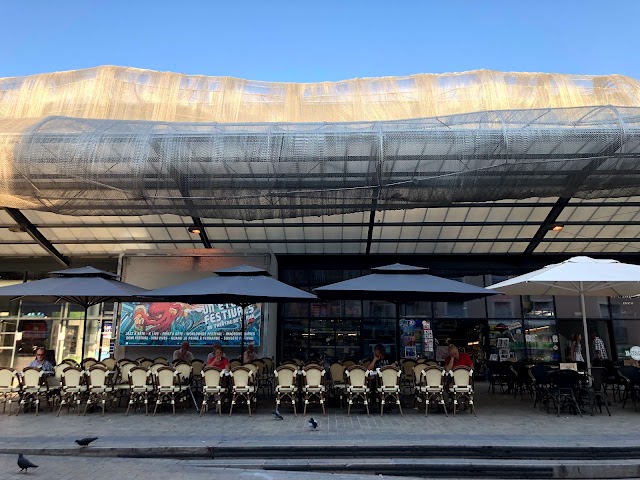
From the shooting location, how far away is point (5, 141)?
36.7 feet

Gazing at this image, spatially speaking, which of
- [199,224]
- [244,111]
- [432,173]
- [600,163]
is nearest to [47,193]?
[199,224]

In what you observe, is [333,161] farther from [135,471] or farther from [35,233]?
[35,233]

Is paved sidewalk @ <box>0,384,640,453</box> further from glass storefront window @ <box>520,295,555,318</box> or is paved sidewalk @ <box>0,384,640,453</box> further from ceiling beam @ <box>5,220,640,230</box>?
glass storefront window @ <box>520,295,555,318</box>

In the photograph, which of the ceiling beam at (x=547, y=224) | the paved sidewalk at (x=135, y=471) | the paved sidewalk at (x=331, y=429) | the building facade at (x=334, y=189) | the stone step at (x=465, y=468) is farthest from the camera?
the ceiling beam at (x=547, y=224)

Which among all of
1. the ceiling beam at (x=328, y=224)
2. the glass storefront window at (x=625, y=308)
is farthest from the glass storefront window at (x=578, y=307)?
the ceiling beam at (x=328, y=224)

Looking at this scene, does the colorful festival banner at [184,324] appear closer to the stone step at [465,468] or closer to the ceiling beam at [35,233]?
the ceiling beam at [35,233]

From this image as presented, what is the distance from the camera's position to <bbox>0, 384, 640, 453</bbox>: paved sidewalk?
6977mm

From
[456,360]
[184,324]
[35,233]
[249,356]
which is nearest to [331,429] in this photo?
[456,360]

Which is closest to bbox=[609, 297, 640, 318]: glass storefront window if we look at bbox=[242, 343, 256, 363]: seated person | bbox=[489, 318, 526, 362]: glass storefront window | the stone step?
bbox=[489, 318, 526, 362]: glass storefront window

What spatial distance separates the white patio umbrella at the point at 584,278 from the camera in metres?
9.17

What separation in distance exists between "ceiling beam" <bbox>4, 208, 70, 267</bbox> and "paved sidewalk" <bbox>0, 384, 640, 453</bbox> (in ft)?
20.5

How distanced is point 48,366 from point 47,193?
160 inches

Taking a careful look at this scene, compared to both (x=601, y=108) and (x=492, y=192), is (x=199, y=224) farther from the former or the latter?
(x=601, y=108)

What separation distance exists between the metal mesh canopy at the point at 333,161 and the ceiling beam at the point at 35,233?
2041 mm
